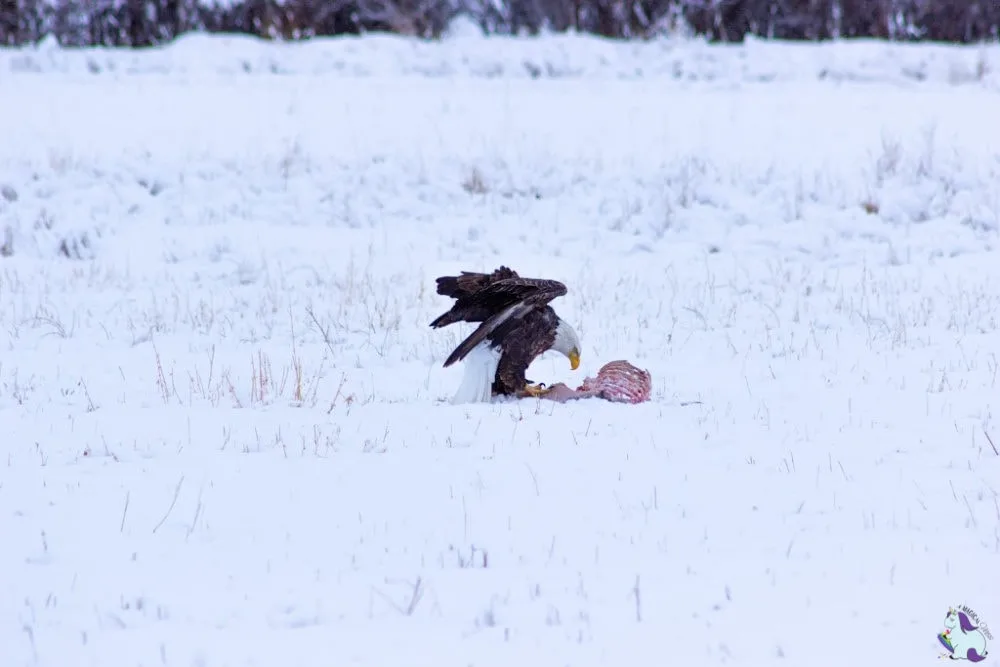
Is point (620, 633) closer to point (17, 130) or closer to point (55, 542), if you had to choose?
point (55, 542)

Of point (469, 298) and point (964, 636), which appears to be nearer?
point (964, 636)

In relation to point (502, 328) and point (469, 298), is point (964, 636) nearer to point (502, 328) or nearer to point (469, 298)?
point (502, 328)

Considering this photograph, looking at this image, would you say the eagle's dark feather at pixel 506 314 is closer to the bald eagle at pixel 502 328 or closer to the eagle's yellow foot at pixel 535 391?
the bald eagle at pixel 502 328

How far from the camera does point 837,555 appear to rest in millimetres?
4164

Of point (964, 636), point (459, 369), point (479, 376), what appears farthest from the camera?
point (459, 369)

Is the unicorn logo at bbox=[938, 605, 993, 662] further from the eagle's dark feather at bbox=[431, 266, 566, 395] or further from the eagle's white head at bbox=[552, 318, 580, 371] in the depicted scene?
the eagle's white head at bbox=[552, 318, 580, 371]

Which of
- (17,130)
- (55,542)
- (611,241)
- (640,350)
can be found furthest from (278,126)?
(55,542)

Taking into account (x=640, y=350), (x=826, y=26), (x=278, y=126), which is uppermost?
(x=826, y=26)

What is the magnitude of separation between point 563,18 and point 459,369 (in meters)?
16.5

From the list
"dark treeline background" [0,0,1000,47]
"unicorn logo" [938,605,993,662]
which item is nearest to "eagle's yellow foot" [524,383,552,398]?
"unicorn logo" [938,605,993,662]

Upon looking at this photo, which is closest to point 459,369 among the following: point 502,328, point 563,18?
point 502,328

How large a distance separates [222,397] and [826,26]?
19374 millimetres

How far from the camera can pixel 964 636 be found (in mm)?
3475

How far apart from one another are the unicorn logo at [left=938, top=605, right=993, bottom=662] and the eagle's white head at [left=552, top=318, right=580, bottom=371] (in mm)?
3326
